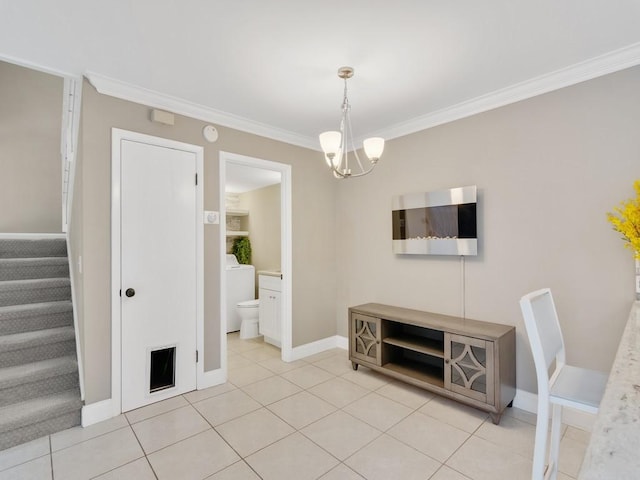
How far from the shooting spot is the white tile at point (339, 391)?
269 centimetres

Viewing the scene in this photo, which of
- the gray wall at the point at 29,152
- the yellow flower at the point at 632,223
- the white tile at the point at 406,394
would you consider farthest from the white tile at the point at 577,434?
the gray wall at the point at 29,152

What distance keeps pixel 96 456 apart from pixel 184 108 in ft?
8.64

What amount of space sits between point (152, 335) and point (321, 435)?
5.12ft

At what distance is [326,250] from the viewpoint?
13.1 feet

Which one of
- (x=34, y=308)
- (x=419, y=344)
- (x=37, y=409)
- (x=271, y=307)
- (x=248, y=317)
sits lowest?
(x=37, y=409)

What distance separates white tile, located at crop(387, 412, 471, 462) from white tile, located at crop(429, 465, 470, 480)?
89 millimetres

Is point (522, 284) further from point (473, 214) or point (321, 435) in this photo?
point (321, 435)

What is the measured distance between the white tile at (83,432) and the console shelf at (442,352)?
6.79 ft

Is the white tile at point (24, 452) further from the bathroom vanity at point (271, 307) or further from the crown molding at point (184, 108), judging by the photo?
the crown molding at point (184, 108)

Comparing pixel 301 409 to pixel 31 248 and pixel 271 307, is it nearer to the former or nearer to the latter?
pixel 271 307

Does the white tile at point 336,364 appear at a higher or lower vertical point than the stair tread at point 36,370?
lower

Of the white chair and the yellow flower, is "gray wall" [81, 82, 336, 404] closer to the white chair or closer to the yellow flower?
the white chair

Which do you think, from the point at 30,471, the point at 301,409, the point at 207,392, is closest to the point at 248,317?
the point at 207,392

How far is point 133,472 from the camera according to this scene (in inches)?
72.6
